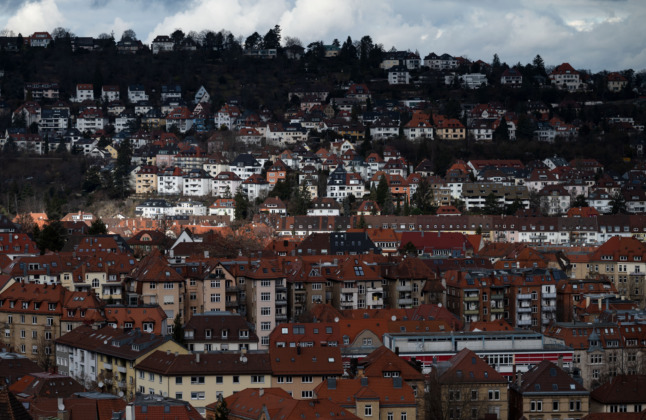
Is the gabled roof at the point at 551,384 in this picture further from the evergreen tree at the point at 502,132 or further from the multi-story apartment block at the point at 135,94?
the multi-story apartment block at the point at 135,94

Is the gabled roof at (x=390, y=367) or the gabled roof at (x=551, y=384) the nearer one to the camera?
the gabled roof at (x=551, y=384)

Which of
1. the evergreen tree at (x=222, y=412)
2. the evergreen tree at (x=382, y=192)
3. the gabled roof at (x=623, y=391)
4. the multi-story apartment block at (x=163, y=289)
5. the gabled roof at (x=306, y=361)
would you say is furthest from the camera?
the evergreen tree at (x=382, y=192)

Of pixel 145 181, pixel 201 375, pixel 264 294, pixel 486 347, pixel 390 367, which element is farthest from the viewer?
pixel 145 181

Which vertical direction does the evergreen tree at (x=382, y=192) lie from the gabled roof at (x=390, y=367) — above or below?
above

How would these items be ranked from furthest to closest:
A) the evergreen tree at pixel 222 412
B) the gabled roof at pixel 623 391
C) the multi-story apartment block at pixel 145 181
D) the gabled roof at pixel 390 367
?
the multi-story apartment block at pixel 145 181
the gabled roof at pixel 390 367
the gabled roof at pixel 623 391
the evergreen tree at pixel 222 412

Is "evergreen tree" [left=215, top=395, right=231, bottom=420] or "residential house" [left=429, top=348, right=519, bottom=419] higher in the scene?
"evergreen tree" [left=215, top=395, right=231, bottom=420]

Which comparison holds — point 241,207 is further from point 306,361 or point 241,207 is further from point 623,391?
point 623,391

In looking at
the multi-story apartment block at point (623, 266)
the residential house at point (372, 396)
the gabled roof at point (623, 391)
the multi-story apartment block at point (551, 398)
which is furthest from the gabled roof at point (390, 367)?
the multi-story apartment block at point (623, 266)

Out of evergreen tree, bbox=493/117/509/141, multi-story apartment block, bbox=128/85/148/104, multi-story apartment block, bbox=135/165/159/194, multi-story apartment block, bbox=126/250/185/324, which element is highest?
multi-story apartment block, bbox=128/85/148/104

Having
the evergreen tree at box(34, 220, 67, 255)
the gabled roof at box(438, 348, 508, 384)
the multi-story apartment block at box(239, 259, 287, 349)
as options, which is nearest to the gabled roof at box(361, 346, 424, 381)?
the gabled roof at box(438, 348, 508, 384)

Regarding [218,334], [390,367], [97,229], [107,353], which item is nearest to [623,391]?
[390,367]

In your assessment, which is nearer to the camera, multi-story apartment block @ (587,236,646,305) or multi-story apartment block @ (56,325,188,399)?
multi-story apartment block @ (56,325,188,399)

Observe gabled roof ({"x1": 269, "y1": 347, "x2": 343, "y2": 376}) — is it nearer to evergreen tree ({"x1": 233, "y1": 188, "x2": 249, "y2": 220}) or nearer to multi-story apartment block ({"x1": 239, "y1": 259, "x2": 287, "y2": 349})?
multi-story apartment block ({"x1": 239, "y1": 259, "x2": 287, "y2": 349})

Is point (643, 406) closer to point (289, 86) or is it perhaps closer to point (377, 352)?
point (377, 352)
